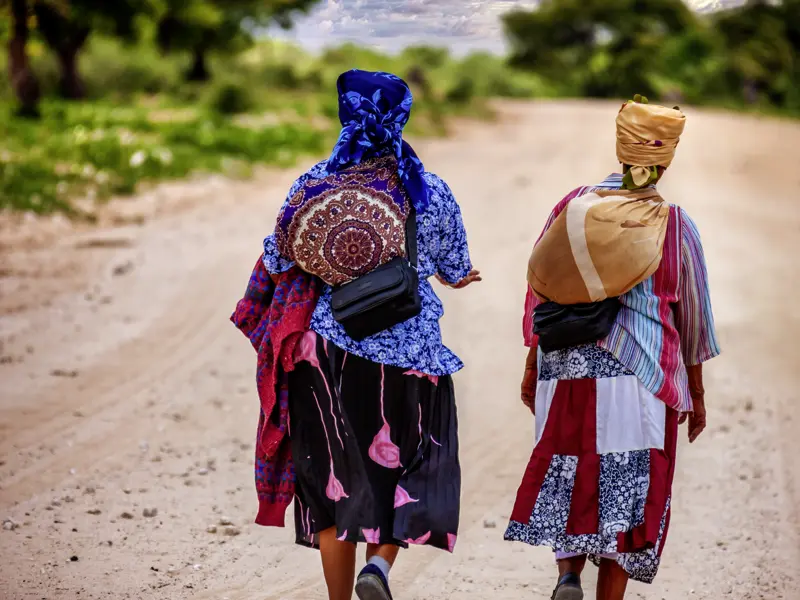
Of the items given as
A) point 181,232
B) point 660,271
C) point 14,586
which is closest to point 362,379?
point 660,271

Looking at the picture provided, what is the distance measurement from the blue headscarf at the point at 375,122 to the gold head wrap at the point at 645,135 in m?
0.66

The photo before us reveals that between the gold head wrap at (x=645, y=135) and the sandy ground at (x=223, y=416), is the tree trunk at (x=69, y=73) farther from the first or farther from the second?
the gold head wrap at (x=645, y=135)

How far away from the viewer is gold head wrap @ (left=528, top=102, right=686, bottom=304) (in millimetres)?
3584

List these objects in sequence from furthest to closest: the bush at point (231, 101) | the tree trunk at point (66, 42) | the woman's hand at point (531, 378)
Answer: the tree trunk at point (66, 42), the bush at point (231, 101), the woman's hand at point (531, 378)

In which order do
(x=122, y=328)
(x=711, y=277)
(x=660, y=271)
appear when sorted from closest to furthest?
(x=660, y=271) < (x=122, y=328) < (x=711, y=277)

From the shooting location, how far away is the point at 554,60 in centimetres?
3122

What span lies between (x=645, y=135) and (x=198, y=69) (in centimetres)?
2045

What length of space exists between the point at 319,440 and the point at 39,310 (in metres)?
5.45

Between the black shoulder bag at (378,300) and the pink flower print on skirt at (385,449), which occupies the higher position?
the black shoulder bag at (378,300)

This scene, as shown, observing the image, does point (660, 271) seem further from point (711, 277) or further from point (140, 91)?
point (140, 91)

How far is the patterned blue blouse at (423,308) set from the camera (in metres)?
3.68

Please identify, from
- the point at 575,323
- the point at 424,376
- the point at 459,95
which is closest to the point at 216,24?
the point at 459,95

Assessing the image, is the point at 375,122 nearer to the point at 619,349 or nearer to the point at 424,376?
the point at 424,376

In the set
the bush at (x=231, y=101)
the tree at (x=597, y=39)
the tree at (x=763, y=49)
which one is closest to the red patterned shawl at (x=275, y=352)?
the bush at (x=231, y=101)
